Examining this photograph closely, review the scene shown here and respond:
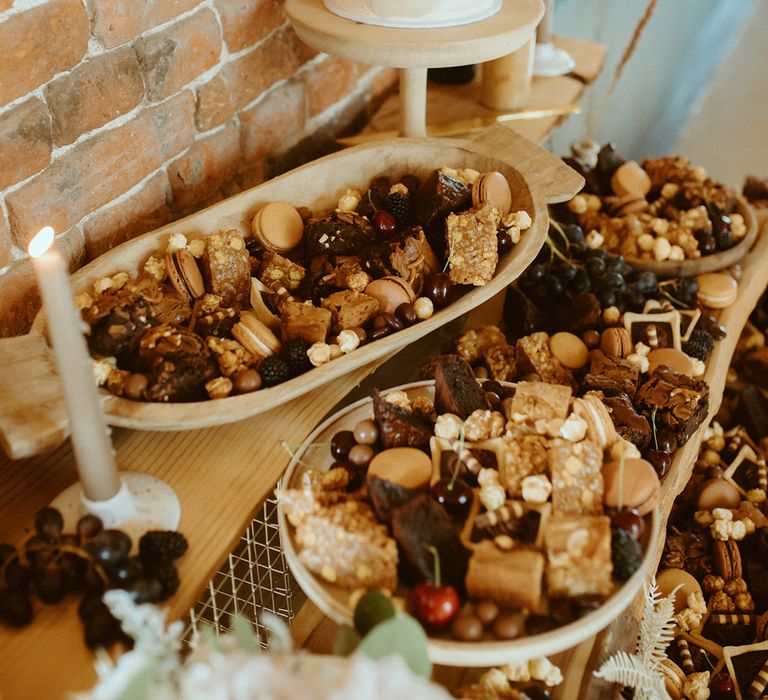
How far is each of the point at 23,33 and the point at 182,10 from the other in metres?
0.30

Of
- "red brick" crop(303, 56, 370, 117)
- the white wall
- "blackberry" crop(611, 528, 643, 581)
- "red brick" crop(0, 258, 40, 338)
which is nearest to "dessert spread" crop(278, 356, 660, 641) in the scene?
"blackberry" crop(611, 528, 643, 581)

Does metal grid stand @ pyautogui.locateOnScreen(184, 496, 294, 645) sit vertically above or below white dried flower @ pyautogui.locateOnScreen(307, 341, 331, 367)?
below

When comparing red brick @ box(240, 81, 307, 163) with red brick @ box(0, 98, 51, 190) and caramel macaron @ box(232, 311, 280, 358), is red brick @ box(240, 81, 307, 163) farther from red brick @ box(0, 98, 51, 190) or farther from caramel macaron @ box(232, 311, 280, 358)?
caramel macaron @ box(232, 311, 280, 358)

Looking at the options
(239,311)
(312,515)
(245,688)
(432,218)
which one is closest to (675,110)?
(432,218)

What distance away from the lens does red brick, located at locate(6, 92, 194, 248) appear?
969 mm

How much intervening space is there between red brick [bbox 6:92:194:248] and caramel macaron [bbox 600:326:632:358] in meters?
0.72

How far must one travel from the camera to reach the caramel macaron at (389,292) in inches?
38.4

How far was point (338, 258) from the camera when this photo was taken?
3.44 feet

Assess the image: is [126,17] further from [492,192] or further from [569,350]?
[569,350]

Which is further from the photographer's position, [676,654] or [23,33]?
[676,654]

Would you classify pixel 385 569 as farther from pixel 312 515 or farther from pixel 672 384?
pixel 672 384

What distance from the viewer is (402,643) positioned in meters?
0.61

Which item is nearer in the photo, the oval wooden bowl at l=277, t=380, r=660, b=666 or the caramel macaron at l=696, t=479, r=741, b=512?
the oval wooden bowl at l=277, t=380, r=660, b=666

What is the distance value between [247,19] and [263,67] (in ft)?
0.31
